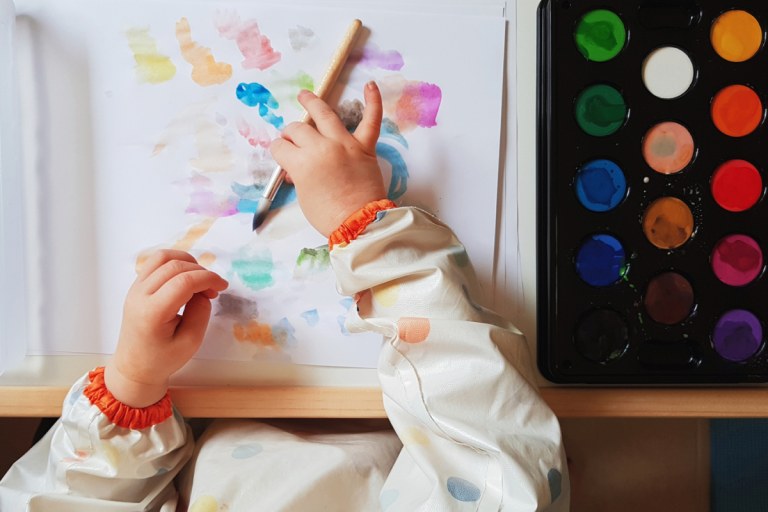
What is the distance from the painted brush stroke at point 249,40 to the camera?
57 centimetres

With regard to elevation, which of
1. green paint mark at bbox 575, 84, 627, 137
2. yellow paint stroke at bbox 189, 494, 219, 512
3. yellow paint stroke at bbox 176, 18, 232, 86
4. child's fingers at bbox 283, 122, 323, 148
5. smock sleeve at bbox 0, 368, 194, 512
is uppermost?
yellow paint stroke at bbox 176, 18, 232, 86

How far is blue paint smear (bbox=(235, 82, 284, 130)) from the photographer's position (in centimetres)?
57

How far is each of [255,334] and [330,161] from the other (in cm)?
17

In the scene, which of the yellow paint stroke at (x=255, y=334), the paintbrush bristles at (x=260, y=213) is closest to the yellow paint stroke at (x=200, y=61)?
the paintbrush bristles at (x=260, y=213)

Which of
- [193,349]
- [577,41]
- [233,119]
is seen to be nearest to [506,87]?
[577,41]

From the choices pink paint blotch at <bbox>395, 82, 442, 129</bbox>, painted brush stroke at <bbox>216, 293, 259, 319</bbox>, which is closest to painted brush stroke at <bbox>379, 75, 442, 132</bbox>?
pink paint blotch at <bbox>395, 82, 442, 129</bbox>

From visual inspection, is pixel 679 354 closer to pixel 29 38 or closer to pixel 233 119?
pixel 233 119

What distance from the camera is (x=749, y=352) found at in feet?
1.84

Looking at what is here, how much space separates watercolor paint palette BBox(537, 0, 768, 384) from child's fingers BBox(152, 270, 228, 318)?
0.29 m

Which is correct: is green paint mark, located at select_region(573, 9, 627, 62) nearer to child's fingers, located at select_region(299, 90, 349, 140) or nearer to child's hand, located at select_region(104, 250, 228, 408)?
child's fingers, located at select_region(299, 90, 349, 140)

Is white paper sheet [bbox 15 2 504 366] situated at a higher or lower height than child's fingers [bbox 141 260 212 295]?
higher

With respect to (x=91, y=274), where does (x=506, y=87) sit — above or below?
above

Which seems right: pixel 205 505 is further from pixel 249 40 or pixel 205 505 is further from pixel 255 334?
pixel 249 40

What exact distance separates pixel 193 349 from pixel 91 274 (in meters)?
0.12
